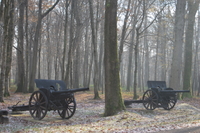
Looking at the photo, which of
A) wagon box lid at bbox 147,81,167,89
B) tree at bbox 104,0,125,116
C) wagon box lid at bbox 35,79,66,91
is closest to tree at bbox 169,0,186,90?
wagon box lid at bbox 147,81,167,89

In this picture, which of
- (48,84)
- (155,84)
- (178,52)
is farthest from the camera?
(178,52)

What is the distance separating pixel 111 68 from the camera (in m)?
10.3

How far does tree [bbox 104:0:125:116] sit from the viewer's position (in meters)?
10.2

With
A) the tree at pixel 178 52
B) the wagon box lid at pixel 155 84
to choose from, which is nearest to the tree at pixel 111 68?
the wagon box lid at pixel 155 84

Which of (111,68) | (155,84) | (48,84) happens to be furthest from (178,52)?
(48,84)

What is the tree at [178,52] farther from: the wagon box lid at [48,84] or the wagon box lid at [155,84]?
the wagon box lid at [48,84]

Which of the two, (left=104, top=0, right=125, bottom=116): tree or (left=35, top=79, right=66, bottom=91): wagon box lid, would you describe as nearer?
(left=35, top=79, right=66, bottom=91): wagon box lid

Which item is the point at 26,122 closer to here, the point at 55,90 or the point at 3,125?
the point at 3,125

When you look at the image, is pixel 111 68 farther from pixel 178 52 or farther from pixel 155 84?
pixel 178 52

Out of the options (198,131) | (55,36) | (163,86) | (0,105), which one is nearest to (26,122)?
(0,105)

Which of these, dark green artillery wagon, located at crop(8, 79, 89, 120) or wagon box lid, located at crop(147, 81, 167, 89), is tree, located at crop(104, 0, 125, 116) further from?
wagon box lid, located at crop(147, 81, 167, 89)

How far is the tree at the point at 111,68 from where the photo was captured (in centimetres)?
1020

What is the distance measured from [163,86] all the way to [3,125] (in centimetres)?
890

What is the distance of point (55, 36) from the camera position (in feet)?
116
